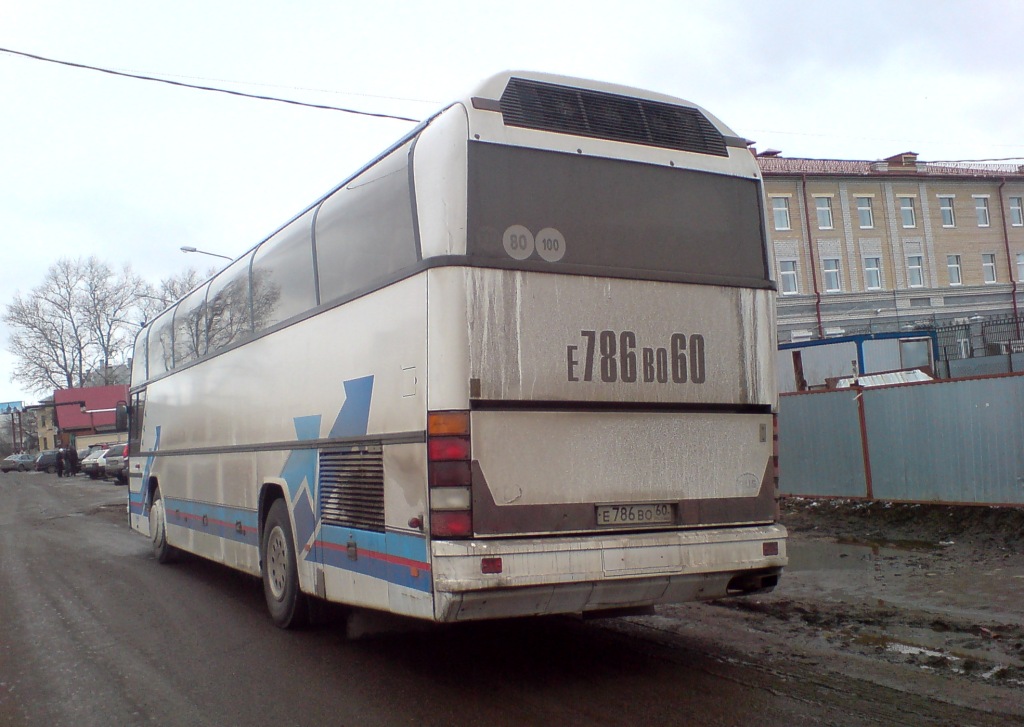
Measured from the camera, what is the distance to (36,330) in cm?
8231

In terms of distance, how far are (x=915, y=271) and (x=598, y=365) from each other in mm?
48924

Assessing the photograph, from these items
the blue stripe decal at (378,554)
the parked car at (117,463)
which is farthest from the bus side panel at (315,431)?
the parked car at (117,463)

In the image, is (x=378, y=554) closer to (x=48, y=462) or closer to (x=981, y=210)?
(x=981, y=210)

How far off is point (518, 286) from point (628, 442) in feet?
3.85

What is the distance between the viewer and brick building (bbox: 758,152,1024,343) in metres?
47.3

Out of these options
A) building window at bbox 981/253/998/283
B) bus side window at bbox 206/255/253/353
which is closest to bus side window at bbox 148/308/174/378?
bus side window at bbox 206/255/253/353

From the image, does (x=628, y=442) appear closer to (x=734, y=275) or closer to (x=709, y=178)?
(x=734, y=275)

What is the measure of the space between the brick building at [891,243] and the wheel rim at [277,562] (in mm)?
40472

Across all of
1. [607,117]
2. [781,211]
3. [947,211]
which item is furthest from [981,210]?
[607,117]

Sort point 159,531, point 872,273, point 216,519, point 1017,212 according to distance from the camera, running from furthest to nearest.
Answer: point 1017,212 → point 872,273 → point 159,531 → point 216,519

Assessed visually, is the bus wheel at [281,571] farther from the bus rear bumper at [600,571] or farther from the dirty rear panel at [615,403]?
the dirty rear panel at [615,403]

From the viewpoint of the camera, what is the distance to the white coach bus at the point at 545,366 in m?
5.36

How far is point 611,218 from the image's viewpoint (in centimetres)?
593

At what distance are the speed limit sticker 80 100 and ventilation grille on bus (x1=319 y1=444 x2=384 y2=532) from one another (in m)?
1.37
